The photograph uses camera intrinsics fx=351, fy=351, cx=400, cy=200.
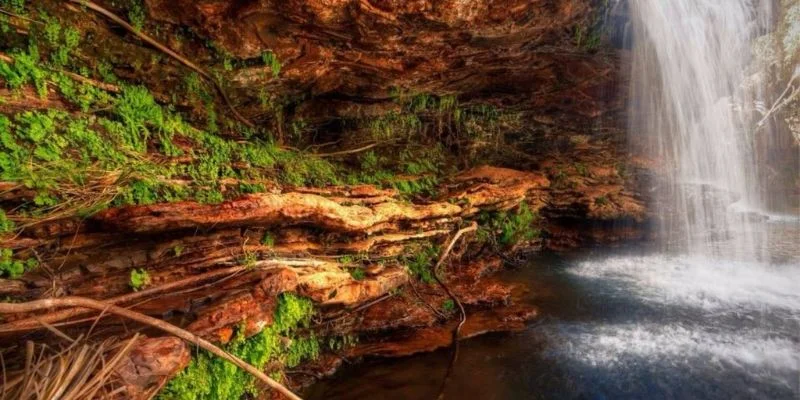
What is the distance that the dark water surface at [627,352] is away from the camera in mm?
4961

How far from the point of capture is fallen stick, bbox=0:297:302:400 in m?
2.78

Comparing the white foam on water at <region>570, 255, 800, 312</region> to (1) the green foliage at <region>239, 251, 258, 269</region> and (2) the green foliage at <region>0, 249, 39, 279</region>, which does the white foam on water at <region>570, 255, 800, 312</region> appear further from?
(2) the green foliage at <region>0, 249, 39, 279</region>

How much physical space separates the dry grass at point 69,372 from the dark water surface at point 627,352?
2.65 m

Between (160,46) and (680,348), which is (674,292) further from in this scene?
(160,46)

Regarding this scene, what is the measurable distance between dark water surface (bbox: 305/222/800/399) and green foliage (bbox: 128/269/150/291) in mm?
2583

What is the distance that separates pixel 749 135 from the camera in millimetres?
24391

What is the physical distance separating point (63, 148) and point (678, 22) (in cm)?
1389

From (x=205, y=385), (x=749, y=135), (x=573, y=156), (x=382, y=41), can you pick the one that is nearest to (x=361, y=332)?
(x=205, y=385)

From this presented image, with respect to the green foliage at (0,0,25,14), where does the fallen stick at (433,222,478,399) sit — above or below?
below

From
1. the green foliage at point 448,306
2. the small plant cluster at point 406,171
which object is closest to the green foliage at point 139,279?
the small plant cluster at point 406,171

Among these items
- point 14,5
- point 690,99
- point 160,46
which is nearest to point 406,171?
point 160,46

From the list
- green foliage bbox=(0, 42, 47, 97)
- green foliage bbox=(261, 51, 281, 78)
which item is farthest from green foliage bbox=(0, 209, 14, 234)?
green foliage bbox=(261, 51, 281, 78)

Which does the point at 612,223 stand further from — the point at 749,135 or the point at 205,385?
the point at 749,135

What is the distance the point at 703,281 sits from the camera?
8867 mm
